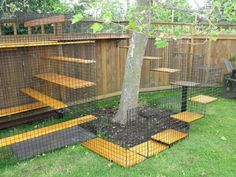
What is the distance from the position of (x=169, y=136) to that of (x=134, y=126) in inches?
27.2

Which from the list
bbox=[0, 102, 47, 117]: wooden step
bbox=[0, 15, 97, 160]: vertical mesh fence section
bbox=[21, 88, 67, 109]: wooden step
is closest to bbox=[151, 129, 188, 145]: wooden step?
bbox=[0, 15, 97, 160]: vertical mesh fence section

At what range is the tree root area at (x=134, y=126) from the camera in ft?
12.8

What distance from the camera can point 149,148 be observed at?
11.7ft

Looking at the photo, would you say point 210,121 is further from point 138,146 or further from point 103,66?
point 103,66

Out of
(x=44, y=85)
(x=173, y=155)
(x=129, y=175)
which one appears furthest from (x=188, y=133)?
(x=44, y=85)

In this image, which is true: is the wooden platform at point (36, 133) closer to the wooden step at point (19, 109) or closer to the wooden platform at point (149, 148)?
the wooden step at point (19, 109)

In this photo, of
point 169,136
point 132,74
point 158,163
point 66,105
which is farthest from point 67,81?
point 158,163

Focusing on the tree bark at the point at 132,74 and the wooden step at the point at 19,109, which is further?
the tree bark at the point at 132,74

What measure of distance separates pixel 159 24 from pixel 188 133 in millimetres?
3042

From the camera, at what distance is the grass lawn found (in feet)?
9.96

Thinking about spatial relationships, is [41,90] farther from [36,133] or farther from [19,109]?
[36,133]

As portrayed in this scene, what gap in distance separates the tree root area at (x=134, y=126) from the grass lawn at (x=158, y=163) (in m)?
0.45

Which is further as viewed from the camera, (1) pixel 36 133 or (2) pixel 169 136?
(2) pixel 169 136

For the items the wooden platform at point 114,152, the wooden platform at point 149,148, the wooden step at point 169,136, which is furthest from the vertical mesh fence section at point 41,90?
the wooden step at point 169,136
